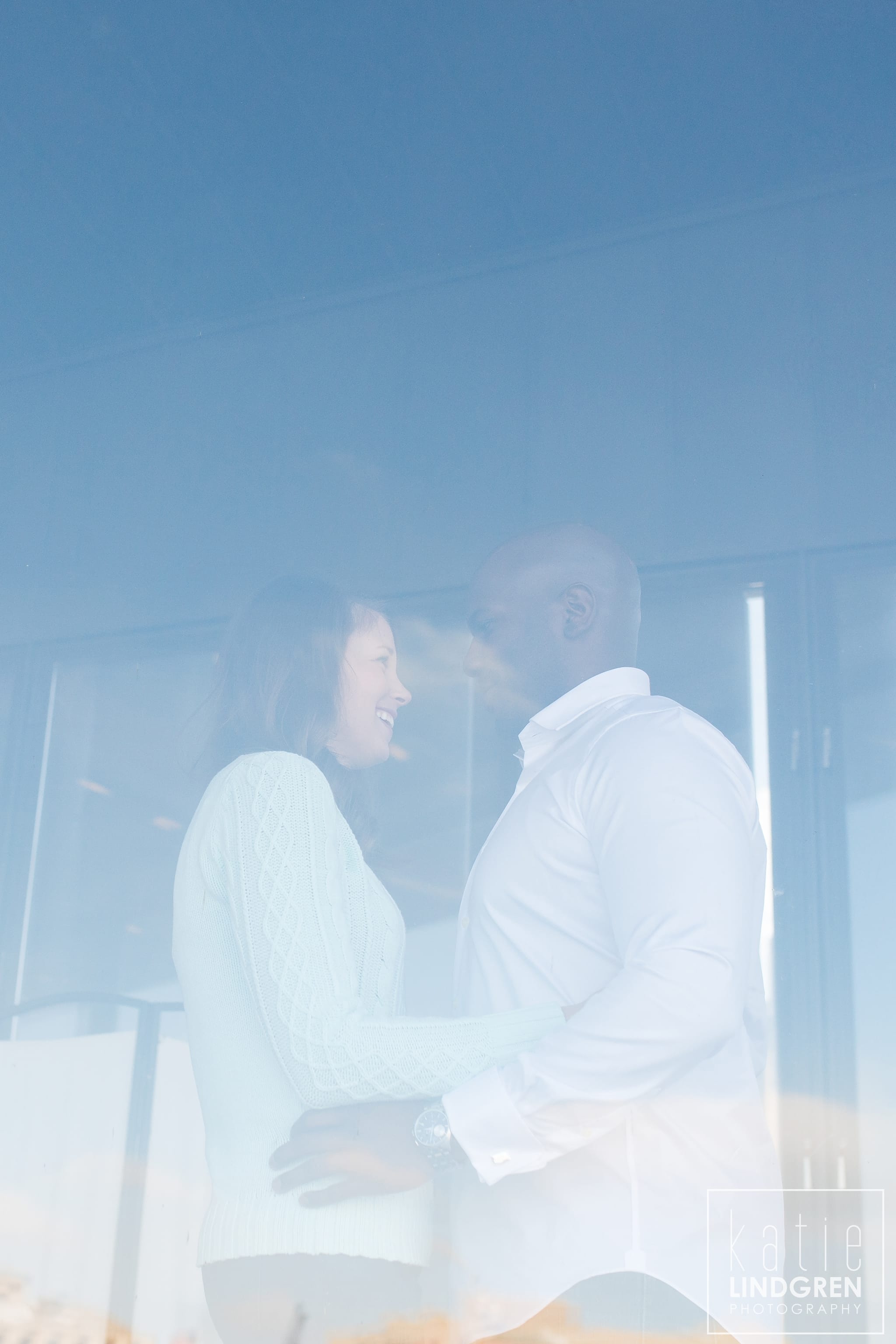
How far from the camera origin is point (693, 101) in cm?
149

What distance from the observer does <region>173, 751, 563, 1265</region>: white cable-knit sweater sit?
106 centimetres

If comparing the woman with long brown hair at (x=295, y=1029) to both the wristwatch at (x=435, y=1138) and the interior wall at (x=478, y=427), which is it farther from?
the interior wall at (x=478, y=427)

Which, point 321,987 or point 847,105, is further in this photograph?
point 847,105

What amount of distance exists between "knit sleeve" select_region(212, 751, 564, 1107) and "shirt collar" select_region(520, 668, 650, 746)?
266mm

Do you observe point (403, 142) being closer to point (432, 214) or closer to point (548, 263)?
point (432, 214)

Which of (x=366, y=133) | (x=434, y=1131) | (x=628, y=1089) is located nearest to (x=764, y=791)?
(x=628, y=1089)

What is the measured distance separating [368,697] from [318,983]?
1.24ft

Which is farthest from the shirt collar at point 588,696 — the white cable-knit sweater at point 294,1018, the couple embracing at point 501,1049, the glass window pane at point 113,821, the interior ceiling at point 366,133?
the interior ceiling at point 366,133

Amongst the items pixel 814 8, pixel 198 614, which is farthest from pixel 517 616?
pixel 814 8

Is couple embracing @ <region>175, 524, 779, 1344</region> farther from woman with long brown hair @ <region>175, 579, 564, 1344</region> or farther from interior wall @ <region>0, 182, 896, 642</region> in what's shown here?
interior wall @ <region>0, 182, 896, 642</region>

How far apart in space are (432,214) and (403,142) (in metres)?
0.11

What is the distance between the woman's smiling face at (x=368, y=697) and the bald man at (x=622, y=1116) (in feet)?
0.94

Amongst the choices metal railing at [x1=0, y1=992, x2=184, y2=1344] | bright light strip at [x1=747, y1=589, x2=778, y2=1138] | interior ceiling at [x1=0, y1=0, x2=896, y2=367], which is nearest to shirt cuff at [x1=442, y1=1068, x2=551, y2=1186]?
bright light strip at [x1=747, y1=589, x2=778, y2=1138]

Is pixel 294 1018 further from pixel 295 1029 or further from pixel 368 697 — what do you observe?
pixel 368 697
